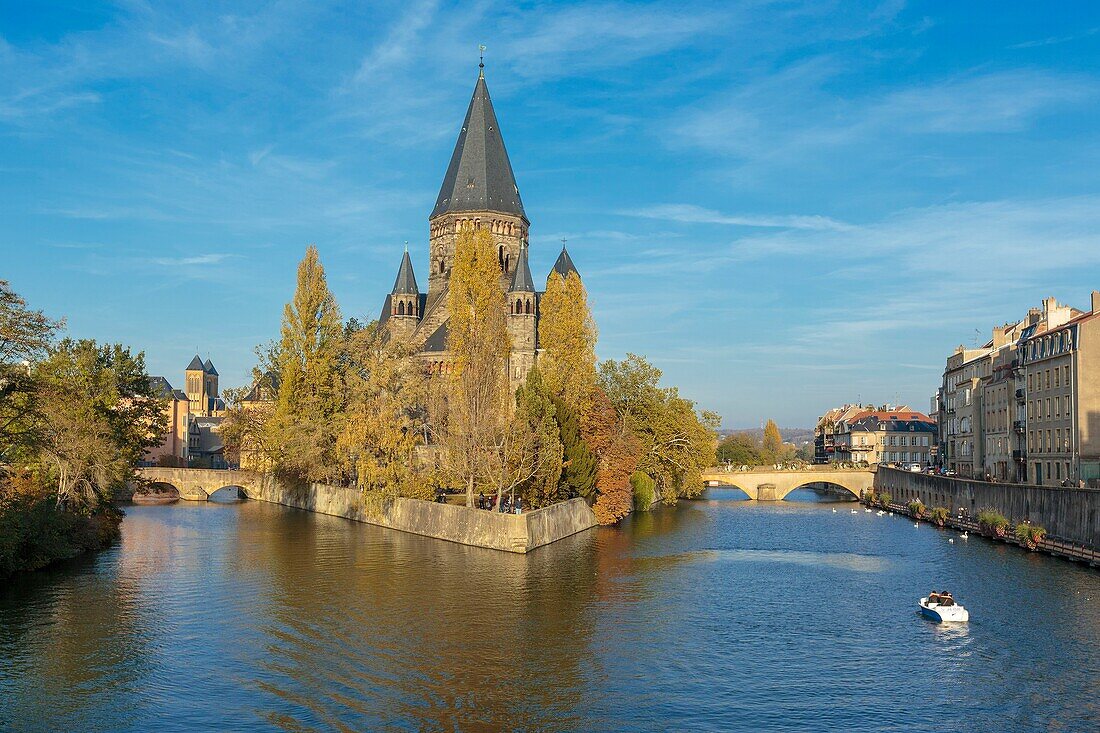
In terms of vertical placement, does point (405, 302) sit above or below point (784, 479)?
above

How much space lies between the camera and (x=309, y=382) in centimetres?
7862

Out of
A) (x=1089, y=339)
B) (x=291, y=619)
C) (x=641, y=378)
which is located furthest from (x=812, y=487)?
(x=291, y=619)

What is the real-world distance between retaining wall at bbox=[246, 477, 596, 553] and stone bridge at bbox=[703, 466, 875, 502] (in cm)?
4108

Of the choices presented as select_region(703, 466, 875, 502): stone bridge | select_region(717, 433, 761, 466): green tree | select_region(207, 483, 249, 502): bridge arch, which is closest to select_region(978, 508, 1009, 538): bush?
select_region(703, 466, 875, 502): stone bridge

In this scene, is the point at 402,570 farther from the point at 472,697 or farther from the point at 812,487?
the point at 812,487

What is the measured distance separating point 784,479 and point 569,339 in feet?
145

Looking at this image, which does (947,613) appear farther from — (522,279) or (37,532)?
(522,279)

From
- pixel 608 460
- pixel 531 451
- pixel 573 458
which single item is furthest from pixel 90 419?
pixel 608 460

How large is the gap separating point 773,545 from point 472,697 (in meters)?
39.0

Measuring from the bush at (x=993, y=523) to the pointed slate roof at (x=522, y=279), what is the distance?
51.7 meters

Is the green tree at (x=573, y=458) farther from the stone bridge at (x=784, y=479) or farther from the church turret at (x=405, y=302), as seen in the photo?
the church turret at (x=405, y=302)

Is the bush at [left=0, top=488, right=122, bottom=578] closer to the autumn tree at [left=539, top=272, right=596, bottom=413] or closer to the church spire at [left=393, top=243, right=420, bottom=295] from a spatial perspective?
the autumn tree at [left=539, top=272, right=596, bottom=413]

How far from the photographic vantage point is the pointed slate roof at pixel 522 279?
104m

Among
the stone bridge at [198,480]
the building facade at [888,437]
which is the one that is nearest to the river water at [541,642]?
the stone bridge at [198,480]
